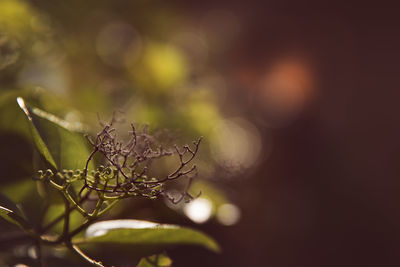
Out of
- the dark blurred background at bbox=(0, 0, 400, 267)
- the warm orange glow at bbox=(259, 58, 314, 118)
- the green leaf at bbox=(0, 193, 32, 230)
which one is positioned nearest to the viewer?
the green leaf at bbox=(0, 193, 32, 230)

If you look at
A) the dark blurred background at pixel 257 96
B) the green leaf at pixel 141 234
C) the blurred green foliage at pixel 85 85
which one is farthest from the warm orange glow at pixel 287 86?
the green leaf at pixel 141 234

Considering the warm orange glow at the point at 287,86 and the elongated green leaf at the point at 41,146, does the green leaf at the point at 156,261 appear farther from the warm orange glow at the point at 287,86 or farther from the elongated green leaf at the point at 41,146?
the warm orange glow at the point at 287,86

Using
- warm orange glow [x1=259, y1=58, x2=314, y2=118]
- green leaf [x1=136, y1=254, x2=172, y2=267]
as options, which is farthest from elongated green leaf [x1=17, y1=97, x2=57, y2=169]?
warm orange glow [x1=259, y1=58, x2=314, y2=118]

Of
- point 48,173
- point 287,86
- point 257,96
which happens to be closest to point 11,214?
point 48,173

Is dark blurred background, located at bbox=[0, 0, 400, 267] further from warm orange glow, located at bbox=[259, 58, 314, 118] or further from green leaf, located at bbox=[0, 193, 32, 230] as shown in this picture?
green leaf, located at bbox=[0, 193, 32, 230]

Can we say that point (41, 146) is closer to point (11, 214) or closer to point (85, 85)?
point (11, 214)

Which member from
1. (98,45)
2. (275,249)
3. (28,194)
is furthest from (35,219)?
(98,45)
